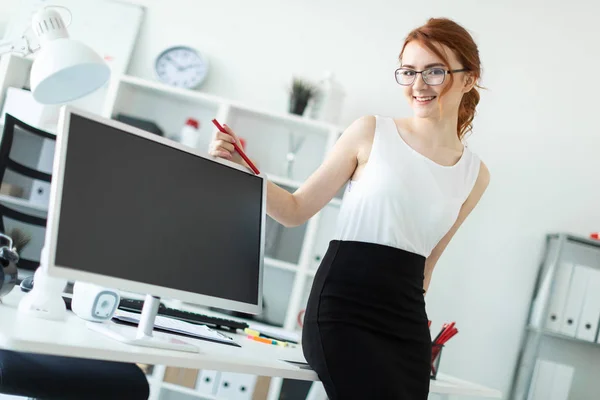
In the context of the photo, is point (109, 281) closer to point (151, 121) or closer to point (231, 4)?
point (151, 121)

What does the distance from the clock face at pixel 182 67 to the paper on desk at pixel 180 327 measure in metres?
2.26

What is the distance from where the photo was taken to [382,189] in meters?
1.74

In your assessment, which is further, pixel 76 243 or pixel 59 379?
pixel 59 379

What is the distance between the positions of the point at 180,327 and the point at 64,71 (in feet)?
2.05

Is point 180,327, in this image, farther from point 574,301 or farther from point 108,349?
point 574,301

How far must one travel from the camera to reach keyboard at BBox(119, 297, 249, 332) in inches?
72.1

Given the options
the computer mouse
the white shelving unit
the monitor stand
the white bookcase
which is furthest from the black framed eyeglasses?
the white shelving unit

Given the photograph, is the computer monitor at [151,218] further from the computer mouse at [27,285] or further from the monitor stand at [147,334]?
the computer mouse at [27,285]

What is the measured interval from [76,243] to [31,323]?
197 millimetres

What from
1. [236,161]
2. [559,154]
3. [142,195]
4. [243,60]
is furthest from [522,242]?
[142,195]

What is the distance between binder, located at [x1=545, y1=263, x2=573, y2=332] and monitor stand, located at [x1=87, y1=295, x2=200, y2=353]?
259 cm

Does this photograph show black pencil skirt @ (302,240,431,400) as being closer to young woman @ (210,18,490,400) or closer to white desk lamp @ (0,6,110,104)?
young woman @ (210,18,490,400)

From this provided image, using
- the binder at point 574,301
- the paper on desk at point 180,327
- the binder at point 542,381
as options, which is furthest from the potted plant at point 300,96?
the paper on desk at point 180,327

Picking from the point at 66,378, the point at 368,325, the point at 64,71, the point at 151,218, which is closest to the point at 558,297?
the point at 368,325
